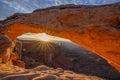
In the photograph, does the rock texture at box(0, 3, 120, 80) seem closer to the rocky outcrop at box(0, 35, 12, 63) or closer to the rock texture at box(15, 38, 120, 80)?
the rocky outcrop at box(0, 35, 12, 63)

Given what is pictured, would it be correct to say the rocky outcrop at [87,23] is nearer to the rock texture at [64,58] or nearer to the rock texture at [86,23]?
the rock texture at [86,23]

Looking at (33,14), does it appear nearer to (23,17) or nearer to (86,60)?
(23,17)

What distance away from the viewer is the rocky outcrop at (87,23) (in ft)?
18.9

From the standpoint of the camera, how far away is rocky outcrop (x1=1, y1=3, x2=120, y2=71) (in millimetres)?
5746

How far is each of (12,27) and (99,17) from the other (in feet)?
14.8

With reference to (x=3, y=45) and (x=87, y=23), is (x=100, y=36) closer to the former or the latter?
(x=87, y=23)

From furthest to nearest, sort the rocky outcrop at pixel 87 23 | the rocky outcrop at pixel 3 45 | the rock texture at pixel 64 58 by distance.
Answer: the rock texture at pixel 64 58 < the rocky outcrop at pixel 3 45 < the rocky outcrop at pixel 87 23

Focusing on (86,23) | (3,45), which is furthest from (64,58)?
(86,23)

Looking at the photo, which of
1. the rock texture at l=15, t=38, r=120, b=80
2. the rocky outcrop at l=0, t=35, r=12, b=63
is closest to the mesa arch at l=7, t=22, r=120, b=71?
the rocky outcrop at l=0, t=35, r=12, b=63

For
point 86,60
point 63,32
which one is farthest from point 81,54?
point 63,32

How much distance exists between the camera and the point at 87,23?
615 cm

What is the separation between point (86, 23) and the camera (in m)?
6.18

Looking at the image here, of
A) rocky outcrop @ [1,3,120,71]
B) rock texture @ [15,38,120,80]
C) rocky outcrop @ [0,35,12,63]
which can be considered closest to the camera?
rocky outcrop @ [1,3,120,71]

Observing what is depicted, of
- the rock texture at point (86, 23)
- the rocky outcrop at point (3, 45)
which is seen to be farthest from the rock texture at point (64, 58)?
the rock texture at point (86, 23)
